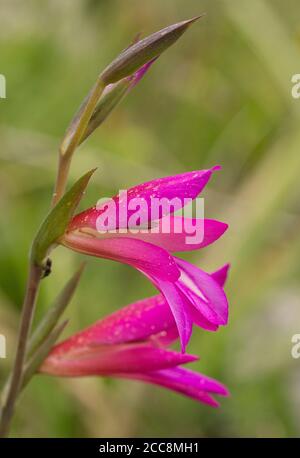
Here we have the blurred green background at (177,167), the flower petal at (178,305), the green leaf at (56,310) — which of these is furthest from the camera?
the blurred green background at (177,167)

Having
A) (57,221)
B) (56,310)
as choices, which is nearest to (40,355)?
(56,310)

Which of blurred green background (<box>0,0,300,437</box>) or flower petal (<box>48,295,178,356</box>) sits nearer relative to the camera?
flower petal (<box>48,295,178,356</box>)

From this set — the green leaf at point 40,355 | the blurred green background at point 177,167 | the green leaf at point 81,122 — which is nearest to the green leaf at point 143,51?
the green leaf at point 81,122

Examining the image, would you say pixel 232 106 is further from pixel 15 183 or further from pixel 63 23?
pixel 15 183

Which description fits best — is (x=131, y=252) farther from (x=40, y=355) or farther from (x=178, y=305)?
(x=40, y=355)

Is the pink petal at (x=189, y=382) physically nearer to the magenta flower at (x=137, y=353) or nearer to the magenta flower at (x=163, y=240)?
the magenta flower at (x=137, y=353)

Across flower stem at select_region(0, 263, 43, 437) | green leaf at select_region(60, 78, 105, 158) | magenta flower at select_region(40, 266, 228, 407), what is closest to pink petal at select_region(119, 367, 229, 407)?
magenta flower at select_region(40, 266, 228, 407)

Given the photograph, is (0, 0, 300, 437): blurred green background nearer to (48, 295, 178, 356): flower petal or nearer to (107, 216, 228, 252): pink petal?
(48, 295, 178, 356): flower petal
